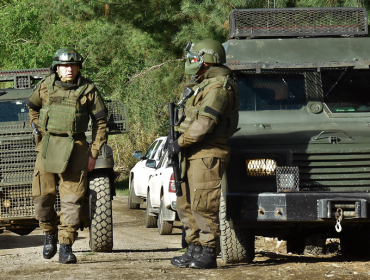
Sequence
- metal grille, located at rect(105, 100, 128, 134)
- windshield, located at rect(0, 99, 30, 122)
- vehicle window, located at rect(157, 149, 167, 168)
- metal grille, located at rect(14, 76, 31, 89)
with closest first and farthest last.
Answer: metal grille, located at rect(105, 100, 128, 134)
windshield, located at rect(0, 99, 30, 122)
metal grille, located at rect(14, 76, 31, 89)
vehicle window, located at rect(157, 149, 167, 168)

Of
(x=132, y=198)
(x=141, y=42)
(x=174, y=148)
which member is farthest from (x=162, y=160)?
(x=141, y=42)

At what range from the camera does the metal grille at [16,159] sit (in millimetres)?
7777

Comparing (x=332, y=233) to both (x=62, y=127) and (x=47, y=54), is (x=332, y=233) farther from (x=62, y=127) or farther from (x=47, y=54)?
(x=47, y=54)

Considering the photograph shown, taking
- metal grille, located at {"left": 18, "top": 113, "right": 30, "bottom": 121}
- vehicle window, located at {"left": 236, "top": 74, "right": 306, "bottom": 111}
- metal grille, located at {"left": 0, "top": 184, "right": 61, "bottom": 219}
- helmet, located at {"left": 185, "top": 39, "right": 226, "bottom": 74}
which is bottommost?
metal grille, located at {"left": 0, "top": 184, "right": 61, "bottom": 219}

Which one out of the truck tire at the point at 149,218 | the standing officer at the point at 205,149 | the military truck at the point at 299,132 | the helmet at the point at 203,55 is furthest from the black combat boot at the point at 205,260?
the truck tire at the point at 149,218

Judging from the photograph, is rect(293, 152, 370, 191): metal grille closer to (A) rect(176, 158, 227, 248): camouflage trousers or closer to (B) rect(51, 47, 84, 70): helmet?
(A) rect(176, 158, 227, 248): camouflage trousers

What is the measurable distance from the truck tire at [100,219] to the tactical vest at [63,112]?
1268mm

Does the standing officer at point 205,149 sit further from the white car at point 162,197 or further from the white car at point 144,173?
the white car at point 144,173

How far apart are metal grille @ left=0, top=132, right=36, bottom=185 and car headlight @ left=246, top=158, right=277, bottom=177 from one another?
9.34 feet

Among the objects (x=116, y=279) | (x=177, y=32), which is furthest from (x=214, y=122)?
(x=177, y=32)

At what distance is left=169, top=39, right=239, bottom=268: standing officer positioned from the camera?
5.84 m

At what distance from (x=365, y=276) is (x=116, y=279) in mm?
1951

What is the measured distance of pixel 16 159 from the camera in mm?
7789

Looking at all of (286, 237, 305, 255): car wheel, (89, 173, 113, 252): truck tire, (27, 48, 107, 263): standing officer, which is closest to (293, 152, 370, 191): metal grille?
(286, 237, 305, 255): car wheel
